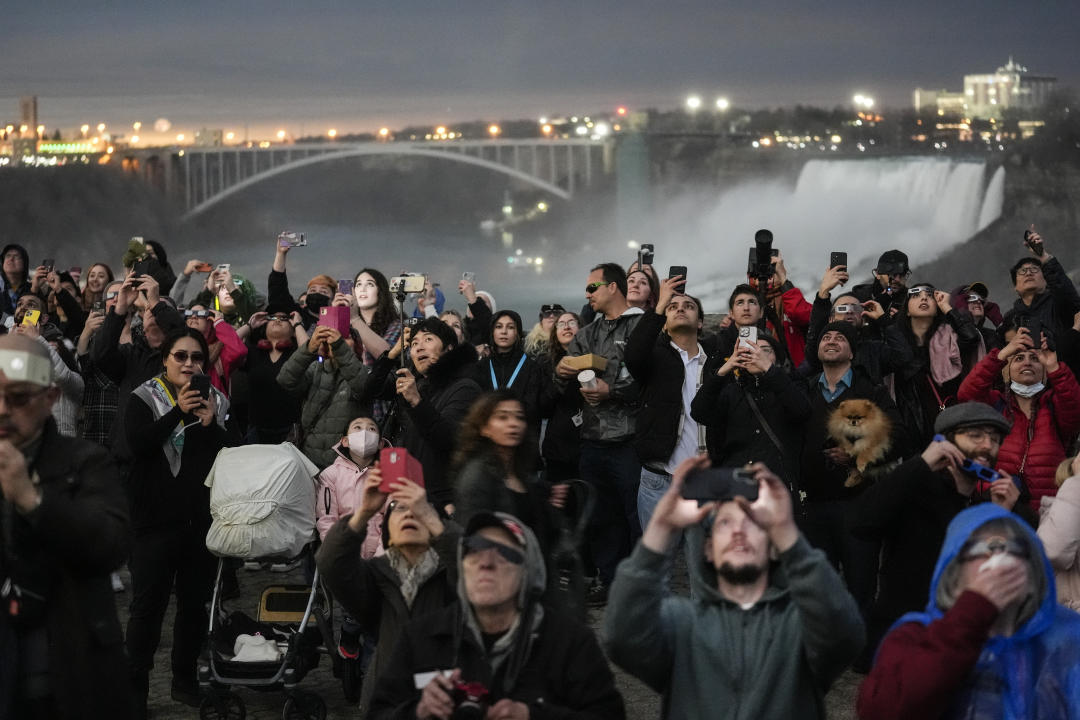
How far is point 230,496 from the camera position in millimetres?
6246

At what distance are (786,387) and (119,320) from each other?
3587 mm

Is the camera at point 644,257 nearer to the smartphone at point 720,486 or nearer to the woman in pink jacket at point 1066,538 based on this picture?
the woman in pink jacket at point 1066,538

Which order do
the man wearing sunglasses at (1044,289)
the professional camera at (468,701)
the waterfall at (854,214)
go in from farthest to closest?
the waterfall at (854,214)
the man wearing sunglasses at (1044,289)
the professional camera at (468,701)

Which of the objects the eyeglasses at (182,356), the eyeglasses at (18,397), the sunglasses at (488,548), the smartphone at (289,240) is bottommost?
the sunglasses at (488,548)

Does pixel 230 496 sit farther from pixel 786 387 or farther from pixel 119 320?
pixel 786 387

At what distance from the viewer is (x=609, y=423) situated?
7.37 metres

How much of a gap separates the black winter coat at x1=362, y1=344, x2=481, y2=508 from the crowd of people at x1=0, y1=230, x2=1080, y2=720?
0.02 metres

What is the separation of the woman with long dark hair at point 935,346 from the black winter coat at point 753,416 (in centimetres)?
151

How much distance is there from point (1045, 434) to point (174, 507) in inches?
151

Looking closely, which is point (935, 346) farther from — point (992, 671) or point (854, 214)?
point (854, 214)

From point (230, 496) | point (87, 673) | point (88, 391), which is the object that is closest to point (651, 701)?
point (230, 496)

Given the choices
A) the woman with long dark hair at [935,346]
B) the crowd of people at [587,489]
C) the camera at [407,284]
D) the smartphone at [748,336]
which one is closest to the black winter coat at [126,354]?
the crowd of people at [587,489]

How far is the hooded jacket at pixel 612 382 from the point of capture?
732 centimetres

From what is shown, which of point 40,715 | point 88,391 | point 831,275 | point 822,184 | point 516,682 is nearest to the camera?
point 40,715
